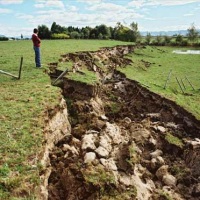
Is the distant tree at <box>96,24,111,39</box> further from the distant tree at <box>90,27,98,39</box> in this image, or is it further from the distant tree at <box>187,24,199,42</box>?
the distant tree at <box>187,24,199,42</box>

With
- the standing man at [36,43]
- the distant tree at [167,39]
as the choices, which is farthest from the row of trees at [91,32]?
the standing man at [36,43]

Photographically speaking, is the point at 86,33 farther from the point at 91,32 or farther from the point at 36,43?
the point at 36,43

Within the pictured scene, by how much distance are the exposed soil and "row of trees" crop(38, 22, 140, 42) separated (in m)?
60.7

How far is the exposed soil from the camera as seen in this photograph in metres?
10.7

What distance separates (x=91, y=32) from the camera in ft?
282

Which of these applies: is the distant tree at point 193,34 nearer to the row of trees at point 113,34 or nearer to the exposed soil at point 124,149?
the row of trees at point 113,34

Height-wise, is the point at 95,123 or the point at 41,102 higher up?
the point at 41,102

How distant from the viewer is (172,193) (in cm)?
1195

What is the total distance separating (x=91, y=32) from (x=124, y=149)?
76.5 meters

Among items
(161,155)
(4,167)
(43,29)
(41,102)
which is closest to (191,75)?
(161,155)

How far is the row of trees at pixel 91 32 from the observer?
266ft

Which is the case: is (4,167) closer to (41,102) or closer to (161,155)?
(41,102)

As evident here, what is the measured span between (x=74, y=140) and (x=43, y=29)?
240ft

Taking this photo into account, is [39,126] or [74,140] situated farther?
[74,140]
